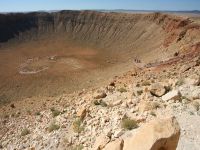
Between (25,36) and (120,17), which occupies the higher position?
(120,17)

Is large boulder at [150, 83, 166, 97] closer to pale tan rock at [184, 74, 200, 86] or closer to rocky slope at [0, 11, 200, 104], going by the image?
pale tan rock at [184, 74, 200, 86]

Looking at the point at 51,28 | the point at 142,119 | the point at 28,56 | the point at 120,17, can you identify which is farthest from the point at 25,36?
the point at 142,119

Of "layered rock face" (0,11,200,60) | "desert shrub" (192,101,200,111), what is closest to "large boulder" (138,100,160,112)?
"desert shrub" (192,101,200,111)

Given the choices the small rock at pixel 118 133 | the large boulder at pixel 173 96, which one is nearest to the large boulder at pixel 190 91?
the large boulder at pixel 173 96

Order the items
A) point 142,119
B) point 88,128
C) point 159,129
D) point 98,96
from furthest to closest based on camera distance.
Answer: point 98,96 < point 88,128 < point 142,119 < point 159,129

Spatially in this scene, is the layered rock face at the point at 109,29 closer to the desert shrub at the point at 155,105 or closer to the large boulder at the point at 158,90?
the large boulder at the point at 158,90

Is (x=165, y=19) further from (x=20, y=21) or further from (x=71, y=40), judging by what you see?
(x=20, y=21)
